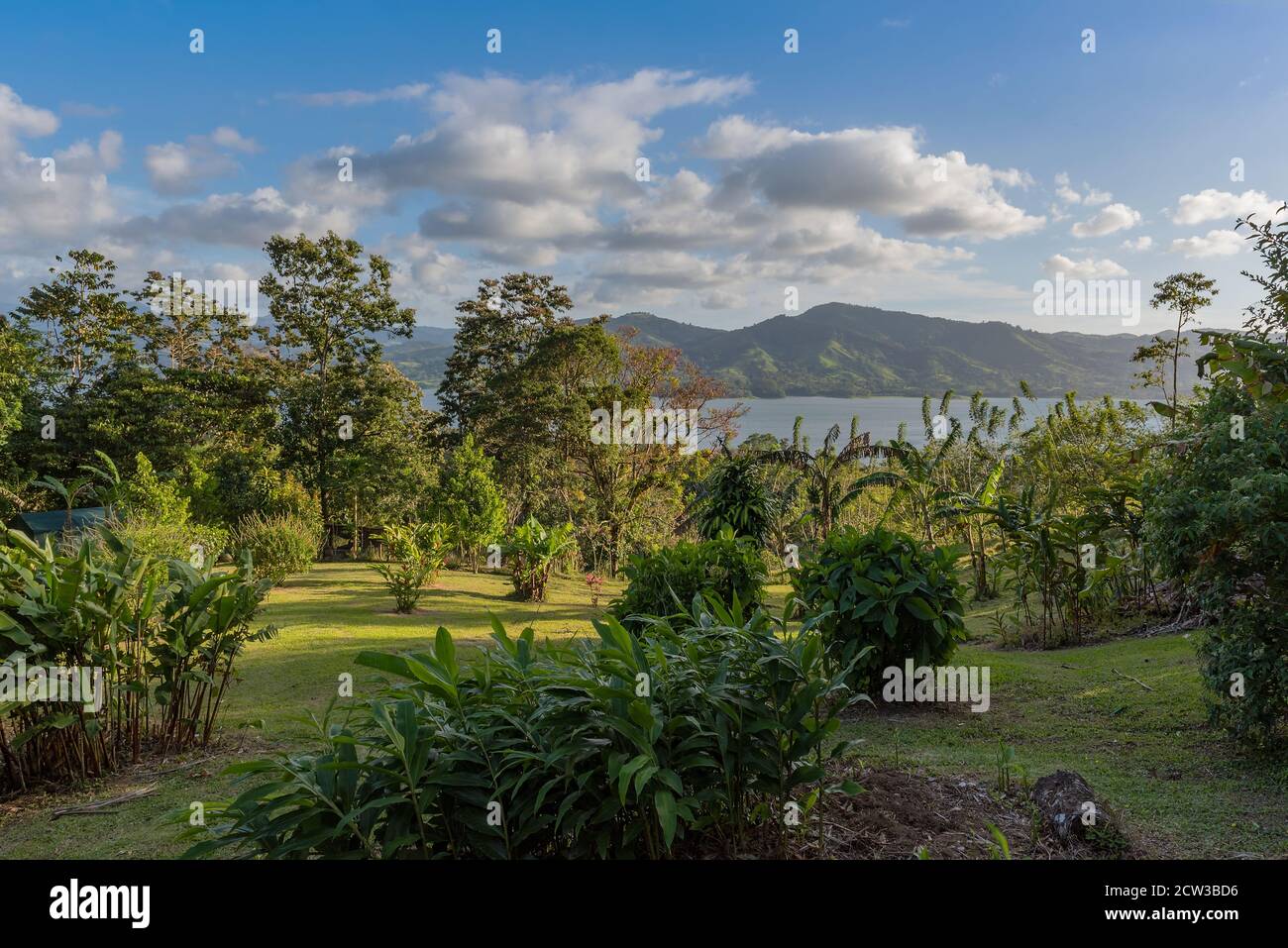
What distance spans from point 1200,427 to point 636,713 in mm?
4318

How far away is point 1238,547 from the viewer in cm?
408

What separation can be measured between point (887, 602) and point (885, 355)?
12957cm

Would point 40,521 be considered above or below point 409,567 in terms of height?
above

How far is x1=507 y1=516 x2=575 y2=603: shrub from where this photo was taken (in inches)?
538

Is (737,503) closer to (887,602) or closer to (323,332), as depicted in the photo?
(887,602)

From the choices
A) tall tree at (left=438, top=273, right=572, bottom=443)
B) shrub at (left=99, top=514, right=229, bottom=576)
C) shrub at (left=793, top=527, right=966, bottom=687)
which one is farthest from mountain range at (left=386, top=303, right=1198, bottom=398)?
shrub at (left=793, top=527, right=966, bottom=687)

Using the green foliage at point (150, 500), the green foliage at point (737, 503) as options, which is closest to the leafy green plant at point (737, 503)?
the green foliage at point (737, 503)

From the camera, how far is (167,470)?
909 inches

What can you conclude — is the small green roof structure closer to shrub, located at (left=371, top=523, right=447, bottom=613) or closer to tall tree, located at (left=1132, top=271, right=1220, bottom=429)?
shrub, located at (left=371, top=523, right=447, bottom=613)

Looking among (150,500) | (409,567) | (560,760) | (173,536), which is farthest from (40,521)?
(560,760)

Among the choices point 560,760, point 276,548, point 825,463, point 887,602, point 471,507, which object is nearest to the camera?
point 560,760

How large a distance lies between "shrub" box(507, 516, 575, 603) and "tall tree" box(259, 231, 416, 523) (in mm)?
11365

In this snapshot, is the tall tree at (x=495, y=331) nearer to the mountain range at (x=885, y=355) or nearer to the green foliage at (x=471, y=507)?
the green foliage at (x=471, y=507)
